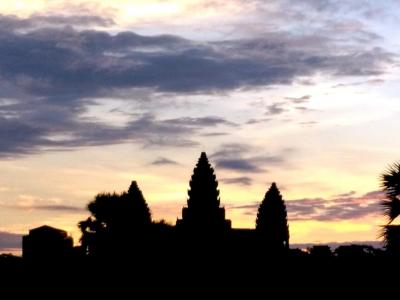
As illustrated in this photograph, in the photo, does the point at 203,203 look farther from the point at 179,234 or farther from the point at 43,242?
the point at 43,242

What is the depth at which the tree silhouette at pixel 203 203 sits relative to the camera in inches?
4269

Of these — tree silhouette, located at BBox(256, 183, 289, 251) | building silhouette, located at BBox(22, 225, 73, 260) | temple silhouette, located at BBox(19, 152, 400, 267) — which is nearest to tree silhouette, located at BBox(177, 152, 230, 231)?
temple silhouette, located at BBox(19, 152, 400, 267)

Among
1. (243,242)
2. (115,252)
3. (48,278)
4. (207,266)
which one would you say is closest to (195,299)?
(48,278)

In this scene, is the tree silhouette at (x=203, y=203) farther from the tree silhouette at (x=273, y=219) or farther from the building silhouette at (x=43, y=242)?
the building silhouette at (x=43, y=242)

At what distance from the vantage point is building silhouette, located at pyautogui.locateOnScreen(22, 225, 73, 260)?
97.2m

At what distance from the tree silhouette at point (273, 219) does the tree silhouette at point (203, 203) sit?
5.17 meters

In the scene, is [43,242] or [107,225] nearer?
[107,225]

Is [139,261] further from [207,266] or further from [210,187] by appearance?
[210,187]

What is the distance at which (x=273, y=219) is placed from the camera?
4225 inches

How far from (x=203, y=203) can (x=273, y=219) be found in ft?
30.0

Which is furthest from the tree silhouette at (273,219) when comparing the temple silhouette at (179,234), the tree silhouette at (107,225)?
the tree silhouette at (107,225)

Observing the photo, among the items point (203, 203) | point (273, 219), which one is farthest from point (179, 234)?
point (273, 219)

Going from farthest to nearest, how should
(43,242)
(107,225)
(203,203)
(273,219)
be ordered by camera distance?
(203,203)
(273,219)
(43,242)
(107,225)

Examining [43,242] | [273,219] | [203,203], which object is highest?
[203,203]
